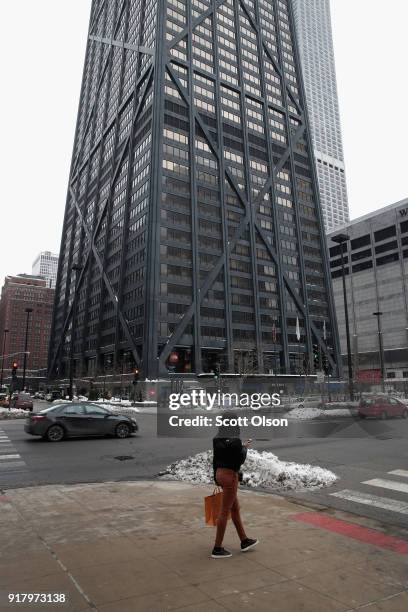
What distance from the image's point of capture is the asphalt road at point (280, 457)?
880 cm

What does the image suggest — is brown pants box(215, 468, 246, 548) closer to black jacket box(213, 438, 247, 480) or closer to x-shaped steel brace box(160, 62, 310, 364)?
black jacket box(213, 438, 247, 480)

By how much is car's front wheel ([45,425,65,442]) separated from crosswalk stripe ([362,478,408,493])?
39.5ft

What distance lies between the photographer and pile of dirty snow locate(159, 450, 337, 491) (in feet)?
32.1

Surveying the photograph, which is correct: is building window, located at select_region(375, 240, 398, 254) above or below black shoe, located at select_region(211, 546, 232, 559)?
above

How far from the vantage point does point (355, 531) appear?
6699 millimetres

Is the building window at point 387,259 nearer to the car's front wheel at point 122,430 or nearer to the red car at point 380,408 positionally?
the red car at point 380,408

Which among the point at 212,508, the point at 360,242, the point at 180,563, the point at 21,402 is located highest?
the point at 360,242

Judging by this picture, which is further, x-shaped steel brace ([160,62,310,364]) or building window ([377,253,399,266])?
building window ([377,253,399,266])

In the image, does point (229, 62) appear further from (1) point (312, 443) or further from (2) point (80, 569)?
(2) point (80, 569)

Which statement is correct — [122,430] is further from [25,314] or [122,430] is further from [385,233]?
[25,314]

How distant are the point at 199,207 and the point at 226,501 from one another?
8994cm

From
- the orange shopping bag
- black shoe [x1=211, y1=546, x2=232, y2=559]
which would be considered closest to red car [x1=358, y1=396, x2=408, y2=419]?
the orange shopping bag

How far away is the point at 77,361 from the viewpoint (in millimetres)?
114125

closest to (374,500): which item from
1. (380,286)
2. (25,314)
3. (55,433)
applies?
(55,433)
